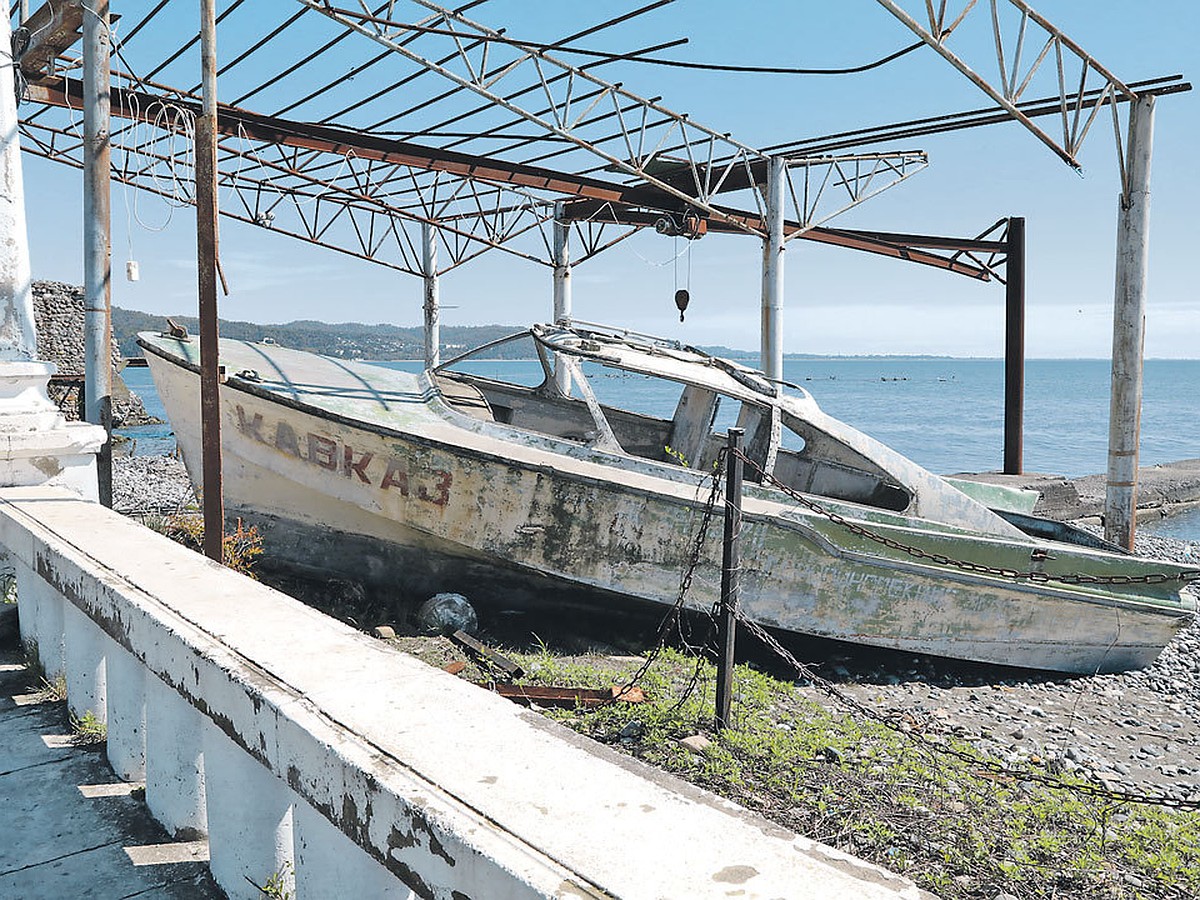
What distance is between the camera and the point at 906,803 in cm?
452

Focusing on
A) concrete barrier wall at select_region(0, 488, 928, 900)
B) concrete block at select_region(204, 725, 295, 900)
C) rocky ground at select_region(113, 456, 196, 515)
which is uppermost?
concrete barrier wall at select_region(0, 488, 928, 900)

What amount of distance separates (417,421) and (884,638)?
420 cm

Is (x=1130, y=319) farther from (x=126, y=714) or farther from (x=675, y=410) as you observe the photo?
(x=126, y=714)

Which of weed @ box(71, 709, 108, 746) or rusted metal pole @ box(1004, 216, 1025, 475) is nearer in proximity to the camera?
weed @ box(71, 709, 108, 746)

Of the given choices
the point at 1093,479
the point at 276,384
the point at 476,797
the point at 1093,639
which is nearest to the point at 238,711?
the point at 476,797

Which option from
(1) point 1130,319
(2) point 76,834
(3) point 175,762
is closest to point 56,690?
(2) point 76,834

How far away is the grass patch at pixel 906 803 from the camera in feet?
13.2

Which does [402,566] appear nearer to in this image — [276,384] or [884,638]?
[276,384]

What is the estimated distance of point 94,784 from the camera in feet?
8.57

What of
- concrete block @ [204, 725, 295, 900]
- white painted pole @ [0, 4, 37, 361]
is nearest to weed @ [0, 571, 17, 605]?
white painted pole @ [0, 4, 37, 361]

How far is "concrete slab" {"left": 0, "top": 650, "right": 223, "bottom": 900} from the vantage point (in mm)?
2141

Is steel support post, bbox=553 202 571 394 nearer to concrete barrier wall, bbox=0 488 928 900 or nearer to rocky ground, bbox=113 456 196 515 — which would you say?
rocky ground, bbox=113 456 196 515

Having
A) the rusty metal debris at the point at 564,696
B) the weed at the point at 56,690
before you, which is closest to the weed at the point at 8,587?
the weed at the point at 56,690

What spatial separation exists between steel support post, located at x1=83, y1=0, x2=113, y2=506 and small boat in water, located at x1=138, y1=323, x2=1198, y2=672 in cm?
40
